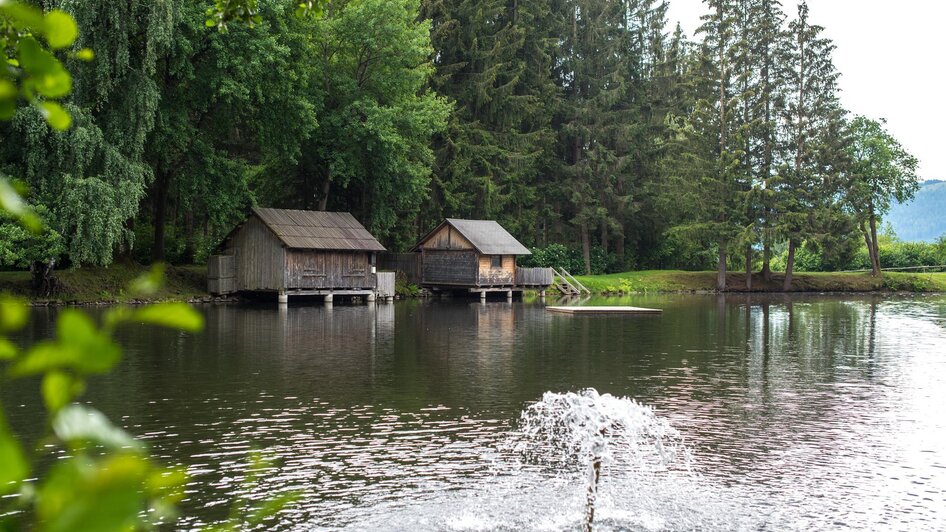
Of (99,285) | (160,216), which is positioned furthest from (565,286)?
(99,285)

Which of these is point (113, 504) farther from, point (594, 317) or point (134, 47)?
point (134, 47)

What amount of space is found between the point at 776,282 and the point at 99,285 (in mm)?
49413

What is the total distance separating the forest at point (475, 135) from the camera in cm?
3719

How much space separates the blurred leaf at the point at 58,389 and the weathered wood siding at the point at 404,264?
2143 inches

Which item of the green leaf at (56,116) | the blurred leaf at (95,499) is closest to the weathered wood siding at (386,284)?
the green leaf at (56,116)

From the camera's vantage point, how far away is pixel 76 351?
109 cm

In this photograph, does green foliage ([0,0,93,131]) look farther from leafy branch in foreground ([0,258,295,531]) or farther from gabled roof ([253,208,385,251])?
gabled roof ([253,208,385,251])

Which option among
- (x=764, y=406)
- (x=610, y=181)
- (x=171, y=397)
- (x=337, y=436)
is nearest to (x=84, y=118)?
(x=171, y=397)

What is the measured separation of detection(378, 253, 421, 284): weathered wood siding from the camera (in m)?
55.7

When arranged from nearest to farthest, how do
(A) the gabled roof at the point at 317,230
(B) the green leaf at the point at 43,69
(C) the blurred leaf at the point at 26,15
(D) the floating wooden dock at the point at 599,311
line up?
1. (C) the blurred leaf at the point at 26,15
2. (B) the green leaf at the point at 43,69
3. (D) the floating wooden dock at the point at 599,311
4. (A) the gabled roof at the point at 317,230

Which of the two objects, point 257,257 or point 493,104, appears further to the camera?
point 493,104

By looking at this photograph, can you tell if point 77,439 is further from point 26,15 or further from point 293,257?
point 293,257

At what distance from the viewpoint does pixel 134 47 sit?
128 ft

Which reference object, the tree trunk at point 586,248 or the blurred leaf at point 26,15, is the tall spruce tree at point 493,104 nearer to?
the tree trunk at point 586,248
